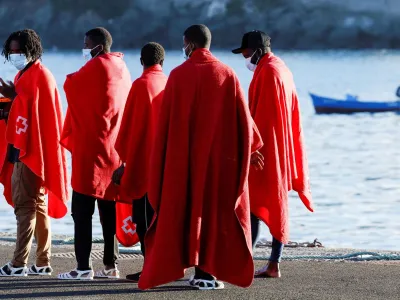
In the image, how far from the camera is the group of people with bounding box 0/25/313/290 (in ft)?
31.0

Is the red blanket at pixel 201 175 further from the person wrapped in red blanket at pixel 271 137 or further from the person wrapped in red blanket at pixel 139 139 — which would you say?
the person wrapped in red blanket at pixel 271 137

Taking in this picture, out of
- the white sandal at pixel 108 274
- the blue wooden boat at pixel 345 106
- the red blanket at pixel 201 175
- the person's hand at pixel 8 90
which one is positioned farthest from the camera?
the blue wooden boat at pixel 345 106

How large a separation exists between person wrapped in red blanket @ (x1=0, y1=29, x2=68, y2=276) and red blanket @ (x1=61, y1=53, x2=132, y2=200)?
190 millimetres

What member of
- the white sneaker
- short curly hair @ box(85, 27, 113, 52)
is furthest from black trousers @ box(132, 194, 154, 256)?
short curly hair @ box(85, 27, 113, 52)

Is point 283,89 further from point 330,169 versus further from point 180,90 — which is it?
point 330,169

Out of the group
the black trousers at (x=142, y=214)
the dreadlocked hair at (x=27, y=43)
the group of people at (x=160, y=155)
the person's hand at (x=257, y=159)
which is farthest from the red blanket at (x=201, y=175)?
the dreadlocked hair at (x=27, y=43)

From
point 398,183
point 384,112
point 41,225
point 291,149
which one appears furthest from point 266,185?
point 384,112

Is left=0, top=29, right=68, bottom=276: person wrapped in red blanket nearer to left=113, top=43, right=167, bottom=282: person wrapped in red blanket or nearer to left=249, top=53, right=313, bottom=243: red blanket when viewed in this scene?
left=113, top=43, right=167, bottom=282: person wrapped in red blanket

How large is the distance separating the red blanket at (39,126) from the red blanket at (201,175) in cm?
113

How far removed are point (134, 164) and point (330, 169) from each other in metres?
24.7

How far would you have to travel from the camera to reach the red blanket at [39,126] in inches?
402

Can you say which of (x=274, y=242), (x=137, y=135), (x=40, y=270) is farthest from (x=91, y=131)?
(x=274, y=242)

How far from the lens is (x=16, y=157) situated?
10312 millimetres

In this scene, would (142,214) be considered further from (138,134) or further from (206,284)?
(206,284)
